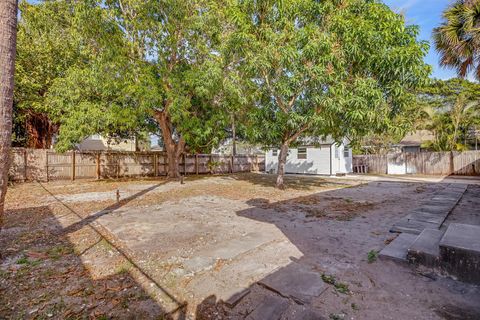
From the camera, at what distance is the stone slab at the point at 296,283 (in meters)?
2.40

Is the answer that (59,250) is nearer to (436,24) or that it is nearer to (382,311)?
(382,311)

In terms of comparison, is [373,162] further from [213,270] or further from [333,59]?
[213,270]

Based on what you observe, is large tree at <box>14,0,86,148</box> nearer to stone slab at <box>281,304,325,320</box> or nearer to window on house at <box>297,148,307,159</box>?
stone slab at <box>281,304,325,320</box>

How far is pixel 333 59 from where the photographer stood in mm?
6941

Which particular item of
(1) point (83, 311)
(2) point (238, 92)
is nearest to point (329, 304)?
(1) point (83, 311)

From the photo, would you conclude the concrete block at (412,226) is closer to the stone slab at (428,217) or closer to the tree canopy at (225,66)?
the stone slab at (428,217)

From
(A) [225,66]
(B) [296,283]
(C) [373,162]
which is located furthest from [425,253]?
(C) [373,162]

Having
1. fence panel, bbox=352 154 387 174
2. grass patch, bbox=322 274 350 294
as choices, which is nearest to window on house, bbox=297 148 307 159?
fence panel, bbox=352 154 387 174

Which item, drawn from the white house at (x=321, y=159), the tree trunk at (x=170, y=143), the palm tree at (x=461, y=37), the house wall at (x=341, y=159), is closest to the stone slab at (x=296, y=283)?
the palm tree at (x=461, y=37)

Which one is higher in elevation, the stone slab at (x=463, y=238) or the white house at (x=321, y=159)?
the white house at (x=321, y=159)

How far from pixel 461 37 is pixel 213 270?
30.6 ft

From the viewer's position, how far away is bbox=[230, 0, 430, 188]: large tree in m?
6.62

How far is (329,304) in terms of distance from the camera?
2.27m

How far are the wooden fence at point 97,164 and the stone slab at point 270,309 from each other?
13.4m
